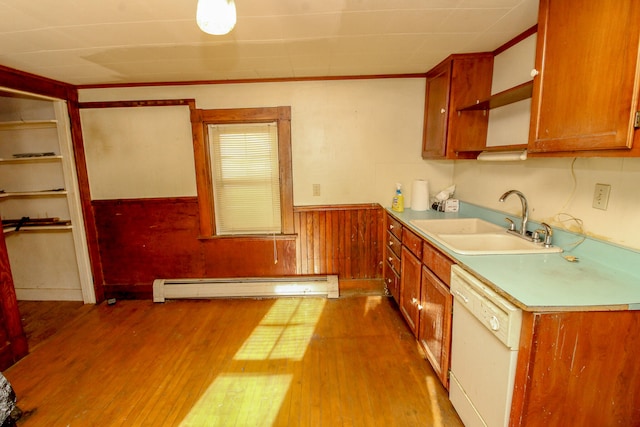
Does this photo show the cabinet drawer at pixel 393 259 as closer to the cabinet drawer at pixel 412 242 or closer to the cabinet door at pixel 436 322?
the cabinet drawer at pixel 412 242

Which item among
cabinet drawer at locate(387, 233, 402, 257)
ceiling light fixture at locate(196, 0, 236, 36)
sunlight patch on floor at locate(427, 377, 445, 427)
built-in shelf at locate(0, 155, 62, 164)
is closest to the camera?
ceiling light fixture at locate(196, 0, 236, 36)

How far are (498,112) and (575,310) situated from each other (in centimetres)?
169

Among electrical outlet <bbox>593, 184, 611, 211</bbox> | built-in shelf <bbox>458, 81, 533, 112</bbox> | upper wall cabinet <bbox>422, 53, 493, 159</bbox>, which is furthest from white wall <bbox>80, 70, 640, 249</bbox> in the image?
electrical outlet <bbox>593, 184, 611, 211</bbox>

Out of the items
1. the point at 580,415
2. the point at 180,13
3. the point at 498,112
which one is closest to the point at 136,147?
the point at 180,13

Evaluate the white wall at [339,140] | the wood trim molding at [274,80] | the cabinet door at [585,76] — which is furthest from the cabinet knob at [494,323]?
the wood trim molding at [274,80]

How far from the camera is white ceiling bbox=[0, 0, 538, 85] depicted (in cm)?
154

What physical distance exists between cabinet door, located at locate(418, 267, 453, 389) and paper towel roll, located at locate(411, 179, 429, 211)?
102 cm

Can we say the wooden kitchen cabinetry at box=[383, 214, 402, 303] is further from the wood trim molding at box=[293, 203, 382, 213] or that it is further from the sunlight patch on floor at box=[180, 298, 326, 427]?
the sunlight patch on floor at box=[180, 298, 326, 427]

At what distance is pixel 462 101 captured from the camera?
2373 millimetres

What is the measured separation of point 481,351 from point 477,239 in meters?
0.89

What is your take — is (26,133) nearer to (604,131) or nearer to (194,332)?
(194,332)

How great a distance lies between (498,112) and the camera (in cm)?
226

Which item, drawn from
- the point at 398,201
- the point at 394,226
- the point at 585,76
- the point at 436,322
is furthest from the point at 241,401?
the point at 585,76

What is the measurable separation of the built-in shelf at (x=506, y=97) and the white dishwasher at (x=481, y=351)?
107 cm
